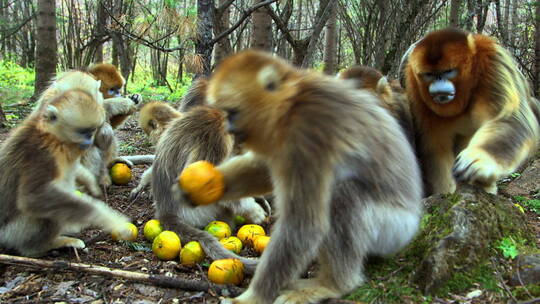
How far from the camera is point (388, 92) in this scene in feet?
13.3

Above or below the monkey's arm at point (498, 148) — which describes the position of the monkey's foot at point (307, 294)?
below

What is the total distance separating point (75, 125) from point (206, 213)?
1176 mm

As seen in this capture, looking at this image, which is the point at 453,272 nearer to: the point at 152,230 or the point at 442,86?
the point at 442,86

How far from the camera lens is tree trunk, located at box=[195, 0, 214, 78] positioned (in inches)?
209

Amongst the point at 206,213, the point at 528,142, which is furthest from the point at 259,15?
the point at 528,142

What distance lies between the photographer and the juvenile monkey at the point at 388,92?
12.6ft

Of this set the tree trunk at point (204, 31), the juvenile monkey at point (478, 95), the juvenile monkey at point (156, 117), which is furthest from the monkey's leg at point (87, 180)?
the juvenile monkey at point (478, 95)

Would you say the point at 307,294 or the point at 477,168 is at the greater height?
the point at 477,168

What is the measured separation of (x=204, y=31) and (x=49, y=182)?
9.51 feet

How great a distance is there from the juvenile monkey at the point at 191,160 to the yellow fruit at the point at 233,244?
13.0 inches

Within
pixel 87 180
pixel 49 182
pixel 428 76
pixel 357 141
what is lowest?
pixel 87 180

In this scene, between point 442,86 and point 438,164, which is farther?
point 438,164

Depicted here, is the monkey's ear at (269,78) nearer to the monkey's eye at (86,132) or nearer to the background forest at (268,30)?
the monkey's eye at (86,132)

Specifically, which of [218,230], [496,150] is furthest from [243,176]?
[496,150]
